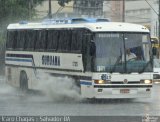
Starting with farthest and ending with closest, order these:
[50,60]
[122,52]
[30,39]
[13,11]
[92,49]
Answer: [13,11] → [30,39] → [50,60] → [122,52] → [92,49]

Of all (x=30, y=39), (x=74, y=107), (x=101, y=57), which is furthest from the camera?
(x=30, y=39)

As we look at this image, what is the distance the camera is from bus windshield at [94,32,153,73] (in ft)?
68.4

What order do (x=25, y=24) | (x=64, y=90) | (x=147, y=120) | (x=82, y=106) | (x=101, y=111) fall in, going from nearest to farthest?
1. (x=147, y=120)
2. (x=101, y=111)
3. (x=82, y=106)
4. (x=64, y=90)
5. (x=25, y=24)

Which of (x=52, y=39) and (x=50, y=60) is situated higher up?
(x=52, y=39)

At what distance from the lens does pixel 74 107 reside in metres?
19.7

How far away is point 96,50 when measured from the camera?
820 inches

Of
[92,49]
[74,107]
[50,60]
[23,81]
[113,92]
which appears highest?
[92,49]

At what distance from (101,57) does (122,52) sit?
817mm

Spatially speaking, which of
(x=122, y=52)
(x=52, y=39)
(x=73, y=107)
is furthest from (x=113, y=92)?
(x=52, y=39)

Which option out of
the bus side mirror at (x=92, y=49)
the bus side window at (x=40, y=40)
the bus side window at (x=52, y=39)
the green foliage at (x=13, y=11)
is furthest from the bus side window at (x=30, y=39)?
the green foliage at (x=13, y=11)

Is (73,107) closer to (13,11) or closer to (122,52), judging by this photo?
(122,52)

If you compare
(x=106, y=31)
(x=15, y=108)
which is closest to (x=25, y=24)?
(x=106, y=31)

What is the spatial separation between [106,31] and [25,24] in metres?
6.57

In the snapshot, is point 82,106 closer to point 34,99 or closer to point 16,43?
point 34,99
